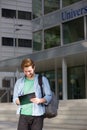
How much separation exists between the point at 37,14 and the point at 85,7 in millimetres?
7046

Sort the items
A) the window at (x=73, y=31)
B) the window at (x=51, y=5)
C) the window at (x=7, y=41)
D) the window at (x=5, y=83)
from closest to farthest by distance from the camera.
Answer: the window at (x=73, y=31) < the window at (x=51, y=5) < the window at (x=5, y=83) < the window at (x=7, y=41)

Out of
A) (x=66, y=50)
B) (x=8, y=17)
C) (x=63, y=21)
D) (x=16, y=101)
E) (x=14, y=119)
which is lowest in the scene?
(x=14, y=119)

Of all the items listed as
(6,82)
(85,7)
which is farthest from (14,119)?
(6,82)

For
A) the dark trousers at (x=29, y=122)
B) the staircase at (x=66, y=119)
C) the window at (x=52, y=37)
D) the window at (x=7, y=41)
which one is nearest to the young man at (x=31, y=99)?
the dark trousers at (x=29, y=122)

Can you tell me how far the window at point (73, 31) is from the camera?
30.2 meters

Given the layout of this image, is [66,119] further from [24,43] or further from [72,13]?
[24,43]

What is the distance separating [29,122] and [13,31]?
232 feet

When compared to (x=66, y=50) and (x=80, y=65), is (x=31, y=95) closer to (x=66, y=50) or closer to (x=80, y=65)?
(x=66, y=50)

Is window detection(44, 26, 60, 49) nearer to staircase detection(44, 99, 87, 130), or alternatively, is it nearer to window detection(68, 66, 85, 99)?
window detection(68, 66, 85, 99)

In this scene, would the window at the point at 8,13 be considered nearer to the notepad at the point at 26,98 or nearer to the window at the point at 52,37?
the window at the point at 52,37

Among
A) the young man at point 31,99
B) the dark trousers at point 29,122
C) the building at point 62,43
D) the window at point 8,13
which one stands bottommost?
the dark trousers at point 29,122

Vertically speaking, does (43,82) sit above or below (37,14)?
below

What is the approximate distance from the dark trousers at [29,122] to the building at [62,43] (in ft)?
69.4

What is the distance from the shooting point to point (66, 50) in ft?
94.2
